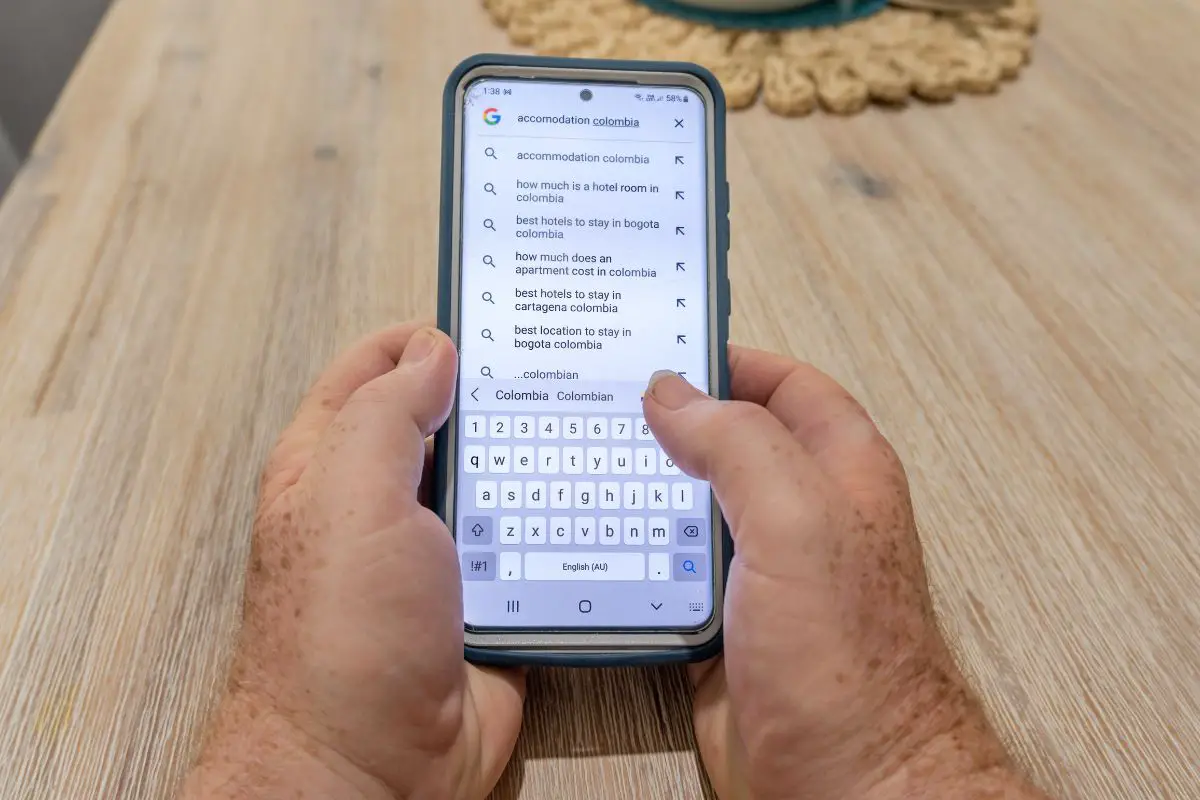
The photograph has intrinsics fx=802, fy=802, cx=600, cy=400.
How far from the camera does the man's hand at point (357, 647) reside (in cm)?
25

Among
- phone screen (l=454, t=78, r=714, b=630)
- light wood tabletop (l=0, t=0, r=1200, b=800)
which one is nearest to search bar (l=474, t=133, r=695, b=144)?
phone screen (l=454, t=78, r=714, b=630)

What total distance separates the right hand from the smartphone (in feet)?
0.15

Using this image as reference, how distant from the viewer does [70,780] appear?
0.95ft

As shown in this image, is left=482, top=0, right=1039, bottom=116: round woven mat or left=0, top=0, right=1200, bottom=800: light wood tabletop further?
left=482, top=0, right=1039, bottom=116: round woven mat

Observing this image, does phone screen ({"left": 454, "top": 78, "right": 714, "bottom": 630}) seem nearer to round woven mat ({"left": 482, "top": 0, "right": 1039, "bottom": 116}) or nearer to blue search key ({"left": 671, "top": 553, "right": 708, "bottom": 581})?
blue search key ({"left": 671, "top": 553, "right": 708, "bottom": 581})

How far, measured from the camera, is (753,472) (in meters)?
0.27

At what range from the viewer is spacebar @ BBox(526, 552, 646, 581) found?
12.5 inches

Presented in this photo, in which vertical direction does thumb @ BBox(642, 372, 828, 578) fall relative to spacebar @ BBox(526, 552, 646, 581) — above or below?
above

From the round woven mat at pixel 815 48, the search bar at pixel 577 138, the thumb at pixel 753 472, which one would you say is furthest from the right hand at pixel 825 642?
the round woven mat at pixel 815 48

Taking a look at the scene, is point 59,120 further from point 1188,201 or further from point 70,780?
point 1188,201

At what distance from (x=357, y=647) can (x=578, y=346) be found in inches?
5.8

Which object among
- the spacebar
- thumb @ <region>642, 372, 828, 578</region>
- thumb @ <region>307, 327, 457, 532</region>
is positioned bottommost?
the spacebar

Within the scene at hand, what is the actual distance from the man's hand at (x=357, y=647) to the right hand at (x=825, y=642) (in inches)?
3.7

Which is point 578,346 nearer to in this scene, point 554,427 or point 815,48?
point 554,427
